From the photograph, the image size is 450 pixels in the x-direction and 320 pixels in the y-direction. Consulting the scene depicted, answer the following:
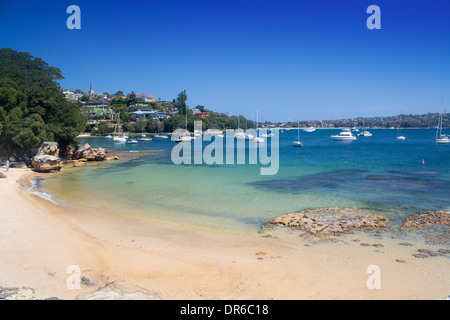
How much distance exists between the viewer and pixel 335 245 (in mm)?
10156

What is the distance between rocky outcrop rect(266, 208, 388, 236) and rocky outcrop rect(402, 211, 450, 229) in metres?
0.87

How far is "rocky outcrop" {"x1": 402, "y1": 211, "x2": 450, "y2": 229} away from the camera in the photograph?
1205 cm

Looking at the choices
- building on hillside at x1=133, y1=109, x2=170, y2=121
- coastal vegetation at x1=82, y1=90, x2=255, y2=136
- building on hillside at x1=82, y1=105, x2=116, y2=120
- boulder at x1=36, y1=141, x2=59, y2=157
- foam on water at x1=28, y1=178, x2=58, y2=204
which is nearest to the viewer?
foam on water at x1=28, y1=178, x2=58, y2=204

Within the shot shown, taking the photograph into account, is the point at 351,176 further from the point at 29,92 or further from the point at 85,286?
the point at 29,92

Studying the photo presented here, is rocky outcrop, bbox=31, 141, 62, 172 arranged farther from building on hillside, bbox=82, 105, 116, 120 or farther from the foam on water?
building on hillside, bbox=82, 105, 116, 120

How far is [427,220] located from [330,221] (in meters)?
4.15

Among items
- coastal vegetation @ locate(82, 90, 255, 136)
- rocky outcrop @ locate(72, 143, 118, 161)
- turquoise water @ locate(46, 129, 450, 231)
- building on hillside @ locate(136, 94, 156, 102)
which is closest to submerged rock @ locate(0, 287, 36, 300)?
turquoise water @ locate(46, 129, 450, 231)

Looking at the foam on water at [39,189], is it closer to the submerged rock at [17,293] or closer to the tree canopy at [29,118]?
the tree canopy at [29,118]

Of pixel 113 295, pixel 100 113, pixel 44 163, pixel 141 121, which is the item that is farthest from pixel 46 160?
pixel 100 113

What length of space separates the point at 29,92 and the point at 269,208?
3070 cm

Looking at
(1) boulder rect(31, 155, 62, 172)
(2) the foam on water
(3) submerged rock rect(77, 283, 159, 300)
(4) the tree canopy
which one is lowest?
(3) submerged rock rect(77, 283, 159, 300)
